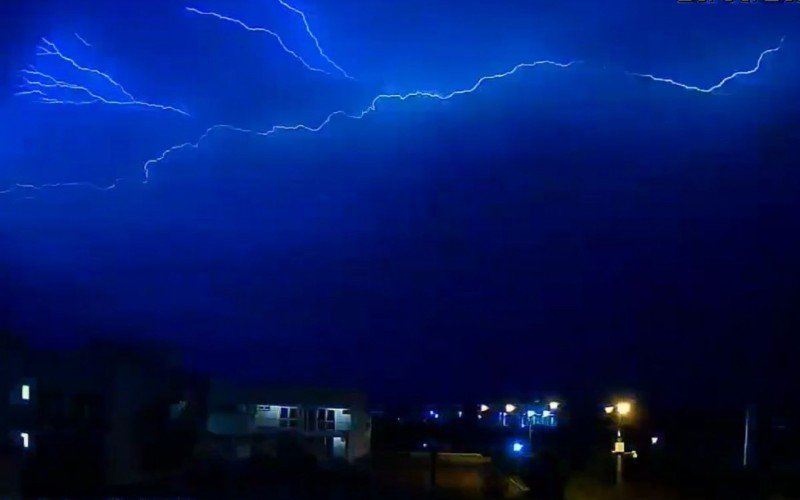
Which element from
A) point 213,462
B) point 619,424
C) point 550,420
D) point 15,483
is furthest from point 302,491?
point 550,420

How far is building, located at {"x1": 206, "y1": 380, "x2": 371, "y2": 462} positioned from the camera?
11.5 metres

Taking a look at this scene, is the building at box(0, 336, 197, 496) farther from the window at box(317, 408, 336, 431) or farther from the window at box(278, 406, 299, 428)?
the window at box(317, 408, 336, 431)

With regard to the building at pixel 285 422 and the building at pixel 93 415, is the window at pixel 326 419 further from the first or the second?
the building at pixel 93 415

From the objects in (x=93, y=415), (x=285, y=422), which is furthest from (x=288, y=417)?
(x=93, y=415)

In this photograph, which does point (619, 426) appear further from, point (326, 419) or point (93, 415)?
point (93, 415)

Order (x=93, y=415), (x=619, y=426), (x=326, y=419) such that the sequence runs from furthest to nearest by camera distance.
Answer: (x=619, y=426), (x=326, y=419), (x=93, y=415)

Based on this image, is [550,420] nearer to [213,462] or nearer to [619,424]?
[619,424]

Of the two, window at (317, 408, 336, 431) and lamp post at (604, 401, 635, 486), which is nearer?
lamp post at (604, 401, 635, 486)

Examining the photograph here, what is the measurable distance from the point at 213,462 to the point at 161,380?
65.4 inches

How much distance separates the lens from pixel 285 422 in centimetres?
1220

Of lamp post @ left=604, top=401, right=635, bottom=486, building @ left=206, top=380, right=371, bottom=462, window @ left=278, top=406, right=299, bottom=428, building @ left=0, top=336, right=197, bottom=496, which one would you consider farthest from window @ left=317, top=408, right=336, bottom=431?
lamp post @ left=604, top=401, right=635, bottom=486

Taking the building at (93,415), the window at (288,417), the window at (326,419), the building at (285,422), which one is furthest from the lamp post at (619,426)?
the building at (93,415)

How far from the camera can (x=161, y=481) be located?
10383 millimetres

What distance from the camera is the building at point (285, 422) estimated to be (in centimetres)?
1149
